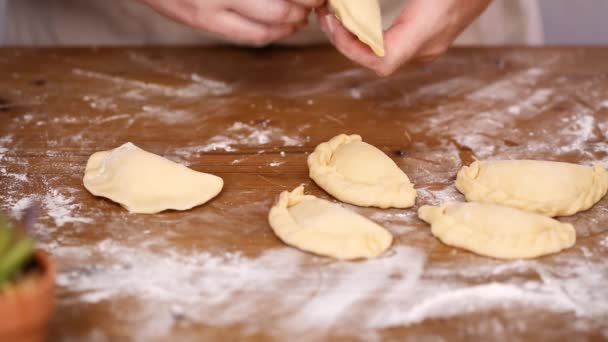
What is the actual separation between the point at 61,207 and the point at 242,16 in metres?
0.68

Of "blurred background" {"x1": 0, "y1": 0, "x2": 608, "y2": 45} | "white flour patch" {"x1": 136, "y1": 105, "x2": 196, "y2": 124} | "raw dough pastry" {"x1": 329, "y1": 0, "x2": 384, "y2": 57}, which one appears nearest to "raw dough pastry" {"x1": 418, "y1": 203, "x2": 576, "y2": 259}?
"raw dough pastry" {"x1": 329, "y1": 0, "x2": 384, "y2": 57}

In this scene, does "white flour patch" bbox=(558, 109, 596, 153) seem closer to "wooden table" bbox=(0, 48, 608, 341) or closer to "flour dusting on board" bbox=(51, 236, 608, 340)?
"wooden table" bbox=(0, 48, 608, 341)

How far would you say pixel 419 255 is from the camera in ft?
4.26

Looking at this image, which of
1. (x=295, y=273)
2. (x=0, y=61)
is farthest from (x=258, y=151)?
(x=0, y=61)

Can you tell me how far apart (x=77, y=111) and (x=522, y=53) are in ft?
4.60

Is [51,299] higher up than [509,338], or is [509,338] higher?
[51,299]

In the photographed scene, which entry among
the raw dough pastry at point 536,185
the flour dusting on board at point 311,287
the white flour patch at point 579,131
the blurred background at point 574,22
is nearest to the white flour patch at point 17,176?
the flour dusting on board at point 311,287

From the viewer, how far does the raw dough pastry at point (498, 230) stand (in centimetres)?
129

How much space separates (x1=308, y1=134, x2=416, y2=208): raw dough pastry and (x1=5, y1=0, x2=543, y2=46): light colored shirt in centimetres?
80

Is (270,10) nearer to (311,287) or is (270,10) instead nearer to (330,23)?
(330,23)

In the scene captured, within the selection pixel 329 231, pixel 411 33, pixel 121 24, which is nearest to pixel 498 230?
pixel 329 231

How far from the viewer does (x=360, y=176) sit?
151cm

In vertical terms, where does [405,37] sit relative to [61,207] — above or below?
above

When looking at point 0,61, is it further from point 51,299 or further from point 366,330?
point 366,330
